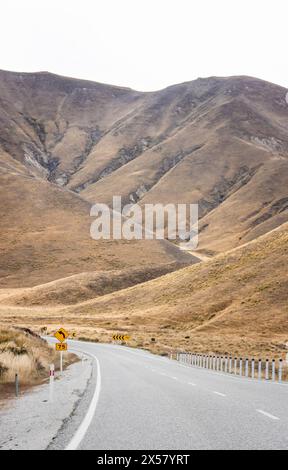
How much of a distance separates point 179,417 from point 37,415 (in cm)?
272

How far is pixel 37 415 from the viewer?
12.2m

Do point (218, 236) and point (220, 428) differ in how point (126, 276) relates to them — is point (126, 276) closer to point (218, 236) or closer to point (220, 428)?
point (218, 236)

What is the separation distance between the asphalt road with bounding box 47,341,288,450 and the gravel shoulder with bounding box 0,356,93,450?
28 centimetres

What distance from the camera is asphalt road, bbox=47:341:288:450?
902cm

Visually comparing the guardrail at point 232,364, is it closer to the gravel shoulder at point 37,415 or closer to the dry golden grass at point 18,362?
the dry golden grass at point 18,362

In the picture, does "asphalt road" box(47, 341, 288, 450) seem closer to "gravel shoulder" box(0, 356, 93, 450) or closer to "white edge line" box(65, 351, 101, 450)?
Result: "white edge line" box(65, 351, 101, 450)

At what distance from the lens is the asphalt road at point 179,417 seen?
9016mm

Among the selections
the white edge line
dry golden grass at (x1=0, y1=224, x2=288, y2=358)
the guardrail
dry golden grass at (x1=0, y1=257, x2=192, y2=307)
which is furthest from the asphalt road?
dry golden grass at (x1=0, y1=257, x2=192, y2=307)

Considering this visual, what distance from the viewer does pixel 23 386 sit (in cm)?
1873

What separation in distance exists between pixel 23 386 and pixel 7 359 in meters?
2.42

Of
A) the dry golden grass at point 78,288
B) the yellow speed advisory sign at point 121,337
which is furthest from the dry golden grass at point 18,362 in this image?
the dry golden grass at point 78,288

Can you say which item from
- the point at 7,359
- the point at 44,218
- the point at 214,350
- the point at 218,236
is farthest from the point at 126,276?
the point at 7,359

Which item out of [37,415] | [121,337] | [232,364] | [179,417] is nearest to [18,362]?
[37,415]

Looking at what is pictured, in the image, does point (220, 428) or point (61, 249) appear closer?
point (220, 428)
